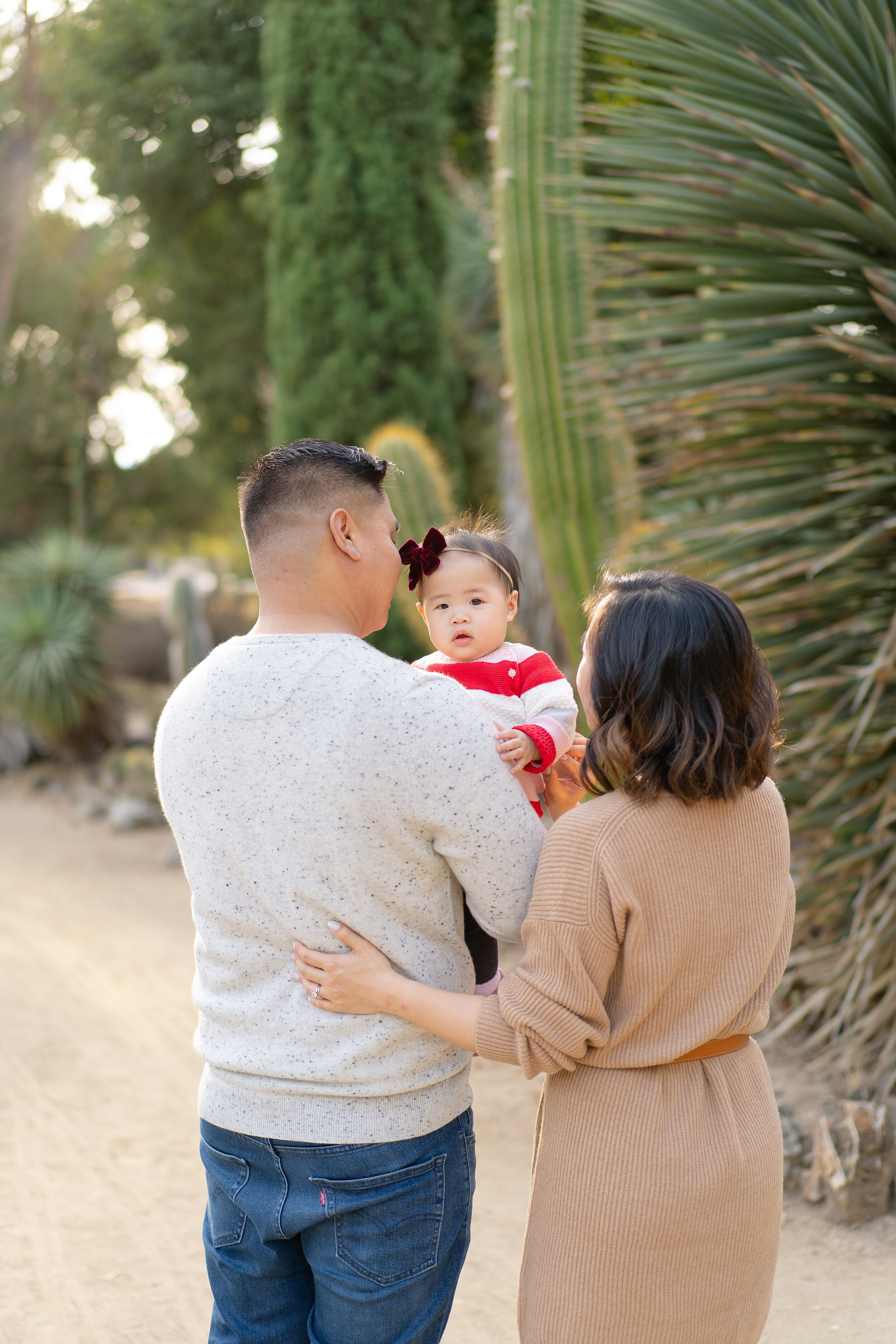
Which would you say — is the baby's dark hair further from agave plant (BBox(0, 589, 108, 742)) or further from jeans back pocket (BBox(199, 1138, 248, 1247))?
agave plant (BBox(0, 589, 108, 742))

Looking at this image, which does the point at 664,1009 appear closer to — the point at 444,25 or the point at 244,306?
the point at 444,25

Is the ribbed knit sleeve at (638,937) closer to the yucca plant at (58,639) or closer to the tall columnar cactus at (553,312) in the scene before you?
the tall columnar cactus at (553,312)

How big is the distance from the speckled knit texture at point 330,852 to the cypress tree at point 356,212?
9019 mm

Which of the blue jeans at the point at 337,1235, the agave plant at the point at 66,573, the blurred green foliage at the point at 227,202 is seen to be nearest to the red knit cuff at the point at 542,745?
the blue jeans at the point at 337,1235

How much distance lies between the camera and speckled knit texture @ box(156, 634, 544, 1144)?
1582 millimetres

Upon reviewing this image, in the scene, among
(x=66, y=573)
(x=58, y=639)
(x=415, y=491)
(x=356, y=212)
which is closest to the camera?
(x=415, y=491)

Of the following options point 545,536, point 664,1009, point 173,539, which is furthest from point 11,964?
point 173,539

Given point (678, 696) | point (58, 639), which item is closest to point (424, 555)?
point (678, 696)

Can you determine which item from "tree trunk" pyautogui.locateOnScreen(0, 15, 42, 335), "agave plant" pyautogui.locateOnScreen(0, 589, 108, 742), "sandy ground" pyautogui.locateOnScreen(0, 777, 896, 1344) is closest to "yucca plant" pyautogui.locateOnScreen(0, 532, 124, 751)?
"agave plant" pyautogui.locateOnScreen(0, 589, 108, 742)

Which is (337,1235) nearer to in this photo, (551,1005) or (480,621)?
(551,1005)

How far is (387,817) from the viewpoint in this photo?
5.20 ft

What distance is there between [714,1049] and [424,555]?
1094 mm

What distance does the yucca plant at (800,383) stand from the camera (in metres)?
4.25

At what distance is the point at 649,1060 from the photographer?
1681 millimetres
